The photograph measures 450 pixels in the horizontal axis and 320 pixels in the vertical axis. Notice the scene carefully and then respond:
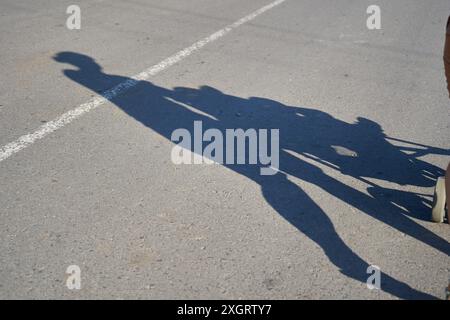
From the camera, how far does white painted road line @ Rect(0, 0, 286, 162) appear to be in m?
4.54

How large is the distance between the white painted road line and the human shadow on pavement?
0.14 metres

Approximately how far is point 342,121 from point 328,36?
10.8ft

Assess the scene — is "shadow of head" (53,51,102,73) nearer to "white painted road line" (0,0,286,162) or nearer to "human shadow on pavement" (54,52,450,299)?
"human shadow on pavement" (54,52,450,299)

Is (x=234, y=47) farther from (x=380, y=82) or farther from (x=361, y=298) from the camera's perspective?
Result: (x=361, y=298)

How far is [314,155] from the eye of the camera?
4680mm

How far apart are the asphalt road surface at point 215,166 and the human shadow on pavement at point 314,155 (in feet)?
0.06

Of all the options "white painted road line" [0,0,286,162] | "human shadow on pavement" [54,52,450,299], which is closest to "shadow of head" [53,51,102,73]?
"human shadow on pavement" [54,52,450,299]

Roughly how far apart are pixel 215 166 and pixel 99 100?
183 centimetres

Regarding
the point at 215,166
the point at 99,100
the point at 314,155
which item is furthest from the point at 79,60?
the point at 314,155

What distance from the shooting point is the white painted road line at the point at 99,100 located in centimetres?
454

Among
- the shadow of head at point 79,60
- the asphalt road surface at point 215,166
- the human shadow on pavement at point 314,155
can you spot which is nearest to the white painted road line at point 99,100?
the asphalt road surface at point 215,166

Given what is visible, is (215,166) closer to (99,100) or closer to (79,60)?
(99,100)

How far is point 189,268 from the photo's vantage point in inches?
128
